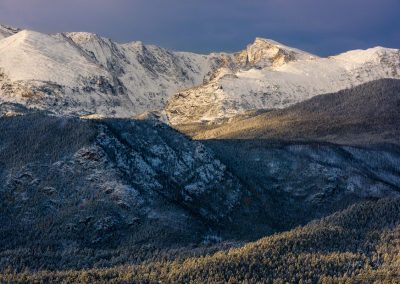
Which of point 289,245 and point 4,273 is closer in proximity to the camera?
point 4,273

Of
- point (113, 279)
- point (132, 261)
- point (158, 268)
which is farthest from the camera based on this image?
point (132, 261)

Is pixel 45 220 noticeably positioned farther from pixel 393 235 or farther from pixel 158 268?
pixel 393 235

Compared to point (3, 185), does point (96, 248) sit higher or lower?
lower

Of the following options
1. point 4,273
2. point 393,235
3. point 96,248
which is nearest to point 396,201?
point 393,235

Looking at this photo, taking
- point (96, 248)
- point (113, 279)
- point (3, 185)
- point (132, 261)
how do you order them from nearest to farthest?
point (113, 279)
point (132, 261)
point (96, 248)
point (3, 185)

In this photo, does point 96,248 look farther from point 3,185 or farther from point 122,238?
point 3,185

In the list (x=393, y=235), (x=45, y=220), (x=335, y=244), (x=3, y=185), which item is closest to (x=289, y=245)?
Answer: (x=335, y=244)
